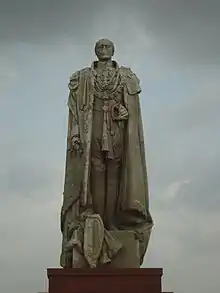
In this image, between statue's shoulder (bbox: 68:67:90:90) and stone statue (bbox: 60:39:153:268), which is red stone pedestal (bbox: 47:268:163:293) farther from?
statue's shoulder (bbox: 68:67:90:90)

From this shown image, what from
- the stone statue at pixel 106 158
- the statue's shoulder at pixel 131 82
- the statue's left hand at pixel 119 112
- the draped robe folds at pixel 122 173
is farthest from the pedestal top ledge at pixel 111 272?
the statue's shoulder at pixel 131 82

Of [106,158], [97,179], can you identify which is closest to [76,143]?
[106,158]

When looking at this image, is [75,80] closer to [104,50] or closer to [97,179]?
[104,50]

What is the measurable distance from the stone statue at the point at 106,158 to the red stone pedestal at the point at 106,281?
4.08 ft

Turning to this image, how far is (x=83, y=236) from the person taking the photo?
1523 centimetres

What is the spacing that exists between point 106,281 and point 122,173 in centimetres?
286

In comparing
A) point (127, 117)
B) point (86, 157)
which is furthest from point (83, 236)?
point (127, 117)

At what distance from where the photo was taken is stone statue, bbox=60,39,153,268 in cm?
1616

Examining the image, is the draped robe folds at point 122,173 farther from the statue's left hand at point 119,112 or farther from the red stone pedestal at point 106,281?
the red stone pedestal at point 106,281

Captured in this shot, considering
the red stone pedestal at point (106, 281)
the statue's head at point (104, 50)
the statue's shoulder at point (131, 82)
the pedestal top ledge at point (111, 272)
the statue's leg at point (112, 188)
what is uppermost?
the statue's head at point (104, 50)

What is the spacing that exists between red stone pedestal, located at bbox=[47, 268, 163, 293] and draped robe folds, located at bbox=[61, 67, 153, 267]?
135 centimetres

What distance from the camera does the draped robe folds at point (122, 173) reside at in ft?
52.9

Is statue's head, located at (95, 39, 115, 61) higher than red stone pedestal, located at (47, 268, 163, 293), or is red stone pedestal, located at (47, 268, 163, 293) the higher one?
statue's head, located at (95, 39, 115, 61)

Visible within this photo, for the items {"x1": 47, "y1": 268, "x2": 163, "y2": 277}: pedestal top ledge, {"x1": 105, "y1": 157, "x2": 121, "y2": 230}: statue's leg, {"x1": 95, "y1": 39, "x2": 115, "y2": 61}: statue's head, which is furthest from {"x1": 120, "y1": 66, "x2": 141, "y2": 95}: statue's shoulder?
{"x1": 47, "y1": 268, "x2": 163, "y2": 277}: pedestal top ledge
